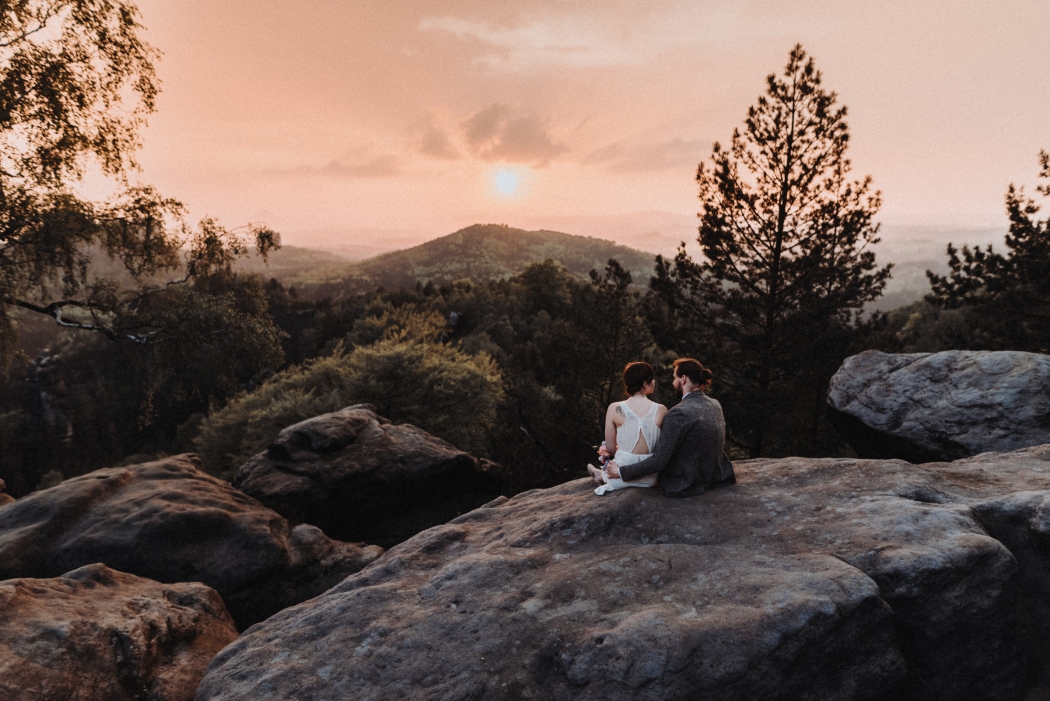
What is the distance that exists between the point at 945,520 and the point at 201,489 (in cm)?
1179

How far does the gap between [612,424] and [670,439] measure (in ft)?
2.62

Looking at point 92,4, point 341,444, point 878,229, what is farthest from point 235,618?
point 878,229

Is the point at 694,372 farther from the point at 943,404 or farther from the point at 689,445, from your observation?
the point at 943,404

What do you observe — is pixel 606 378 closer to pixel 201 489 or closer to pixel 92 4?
pixel 201 489

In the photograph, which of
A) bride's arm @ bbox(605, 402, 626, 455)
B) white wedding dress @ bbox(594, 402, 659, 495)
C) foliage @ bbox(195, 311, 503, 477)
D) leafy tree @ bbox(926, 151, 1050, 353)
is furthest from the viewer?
foliage @ bbox(195, 311, 503, 477)

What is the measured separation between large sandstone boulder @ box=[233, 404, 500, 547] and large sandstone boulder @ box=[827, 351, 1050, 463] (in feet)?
31.9

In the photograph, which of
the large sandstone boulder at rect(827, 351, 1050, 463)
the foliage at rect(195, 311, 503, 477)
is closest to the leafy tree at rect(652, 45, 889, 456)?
the large sandstone boulder at rect(827, 351, 1050, 463)

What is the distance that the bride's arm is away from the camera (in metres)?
6.22

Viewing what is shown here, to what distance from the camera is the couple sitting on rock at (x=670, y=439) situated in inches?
227

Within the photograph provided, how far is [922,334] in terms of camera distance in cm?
3566

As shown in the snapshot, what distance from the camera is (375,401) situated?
22672 millimetres

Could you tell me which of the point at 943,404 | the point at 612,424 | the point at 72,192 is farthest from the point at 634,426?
the point at 72,192

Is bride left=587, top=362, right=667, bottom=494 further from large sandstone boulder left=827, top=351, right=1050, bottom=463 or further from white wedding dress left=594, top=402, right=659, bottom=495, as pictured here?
large sandstone boulder left=827, top=351, right=1050, bottom=463

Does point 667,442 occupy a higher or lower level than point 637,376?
lower
